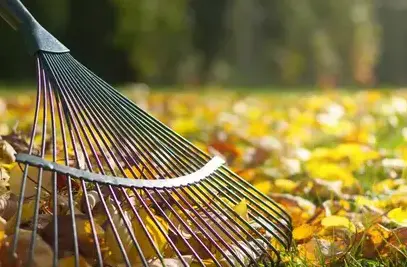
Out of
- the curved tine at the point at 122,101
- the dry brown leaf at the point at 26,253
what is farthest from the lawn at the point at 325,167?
the dry brown leaf at the point at 26,253

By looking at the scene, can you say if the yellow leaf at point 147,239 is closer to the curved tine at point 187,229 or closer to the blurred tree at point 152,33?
the curved tine at point 187,229

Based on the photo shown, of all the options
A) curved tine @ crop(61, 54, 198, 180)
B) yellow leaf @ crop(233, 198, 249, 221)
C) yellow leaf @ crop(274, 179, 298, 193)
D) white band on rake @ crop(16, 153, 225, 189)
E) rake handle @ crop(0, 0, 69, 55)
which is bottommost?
yellow leaf @ crop(274, 179, 298, 193)

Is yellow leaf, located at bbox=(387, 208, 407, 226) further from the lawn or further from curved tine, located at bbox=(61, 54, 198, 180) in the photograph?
curved tine, located at bbox=(61, 54, 198, 180)

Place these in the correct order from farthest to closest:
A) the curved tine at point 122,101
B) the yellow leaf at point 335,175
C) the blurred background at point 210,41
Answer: the blurred background at point 210,41, the yellow leaf at point 335,175, the curved tine at point 122,101

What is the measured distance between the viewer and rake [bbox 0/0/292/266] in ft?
4.64

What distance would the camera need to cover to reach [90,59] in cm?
1112

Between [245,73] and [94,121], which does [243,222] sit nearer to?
[94,121]

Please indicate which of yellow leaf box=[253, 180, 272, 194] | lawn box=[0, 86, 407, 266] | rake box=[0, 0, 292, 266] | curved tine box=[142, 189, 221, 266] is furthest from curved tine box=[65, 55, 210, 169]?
yellow leaf box=[253, 180, 272, 194]

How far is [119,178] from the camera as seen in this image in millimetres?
1483

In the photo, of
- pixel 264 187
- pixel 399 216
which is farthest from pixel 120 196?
pixel 264 187

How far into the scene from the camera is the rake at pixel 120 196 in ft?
4.64

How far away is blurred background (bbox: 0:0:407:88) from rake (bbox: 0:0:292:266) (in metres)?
8.87

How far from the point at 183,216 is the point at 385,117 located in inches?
110

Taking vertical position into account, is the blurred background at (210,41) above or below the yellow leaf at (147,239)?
below
